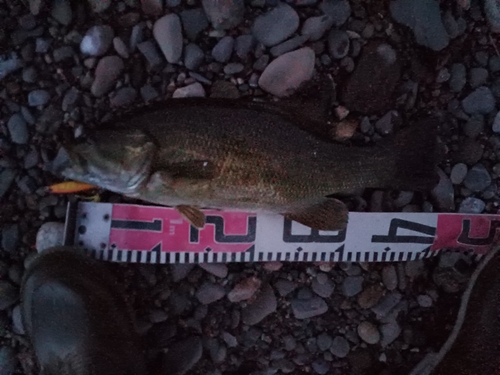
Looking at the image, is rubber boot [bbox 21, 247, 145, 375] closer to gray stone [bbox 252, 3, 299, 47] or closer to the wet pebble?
the wet pebble

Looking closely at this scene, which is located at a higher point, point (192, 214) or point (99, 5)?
point (99, 5)

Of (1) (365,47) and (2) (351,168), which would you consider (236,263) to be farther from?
(1) (365,47)

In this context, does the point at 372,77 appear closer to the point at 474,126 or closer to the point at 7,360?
the point at 474,126

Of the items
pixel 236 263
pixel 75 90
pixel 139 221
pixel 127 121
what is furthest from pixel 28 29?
pixel 236 263

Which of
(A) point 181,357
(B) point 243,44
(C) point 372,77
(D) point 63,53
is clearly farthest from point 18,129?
(C) point 372,77

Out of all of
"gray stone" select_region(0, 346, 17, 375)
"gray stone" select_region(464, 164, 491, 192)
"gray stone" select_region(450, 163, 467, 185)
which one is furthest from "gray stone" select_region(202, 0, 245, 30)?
"gray stone" select_region(0, 346, 17, 375)

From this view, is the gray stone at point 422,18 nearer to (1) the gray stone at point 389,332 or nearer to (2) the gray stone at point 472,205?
(2) the gray stone at point 472,205

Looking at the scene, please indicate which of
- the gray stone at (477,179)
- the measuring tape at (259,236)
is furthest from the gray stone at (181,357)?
the gray stone at (477,179)
